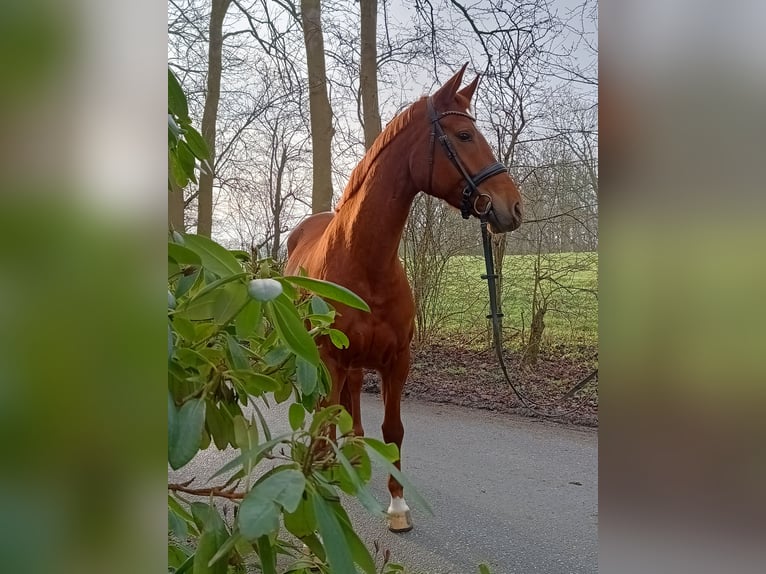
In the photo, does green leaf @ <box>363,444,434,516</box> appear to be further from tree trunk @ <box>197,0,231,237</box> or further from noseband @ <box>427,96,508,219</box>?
tree trunk @ <box>197,0,231,237</box>

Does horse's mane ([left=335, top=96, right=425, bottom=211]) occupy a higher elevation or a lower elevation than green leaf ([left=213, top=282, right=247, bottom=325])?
higher

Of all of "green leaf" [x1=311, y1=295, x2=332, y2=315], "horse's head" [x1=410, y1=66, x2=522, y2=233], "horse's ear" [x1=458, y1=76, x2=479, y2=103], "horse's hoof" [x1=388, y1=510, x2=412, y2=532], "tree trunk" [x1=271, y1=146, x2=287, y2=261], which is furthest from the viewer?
"tree trunk" [x1=271, y1=146, x2=287, y2=261]

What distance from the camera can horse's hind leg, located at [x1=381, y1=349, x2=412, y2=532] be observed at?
59.2 inches

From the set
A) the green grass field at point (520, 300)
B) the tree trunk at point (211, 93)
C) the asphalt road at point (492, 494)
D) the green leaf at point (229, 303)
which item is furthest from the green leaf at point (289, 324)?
the tree trunk at point (211, 93)

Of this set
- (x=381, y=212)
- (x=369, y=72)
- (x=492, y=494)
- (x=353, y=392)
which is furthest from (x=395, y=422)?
(x=369, y=72)

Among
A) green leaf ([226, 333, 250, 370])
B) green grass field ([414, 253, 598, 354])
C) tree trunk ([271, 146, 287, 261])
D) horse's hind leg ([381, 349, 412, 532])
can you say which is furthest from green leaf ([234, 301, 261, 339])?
tree trunk ([271, 146, 287, 261])

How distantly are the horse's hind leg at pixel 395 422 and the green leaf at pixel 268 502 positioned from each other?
1282 mm

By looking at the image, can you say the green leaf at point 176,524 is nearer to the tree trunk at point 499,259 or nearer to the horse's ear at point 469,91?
the horse's ear at point 469,91

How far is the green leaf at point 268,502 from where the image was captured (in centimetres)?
19

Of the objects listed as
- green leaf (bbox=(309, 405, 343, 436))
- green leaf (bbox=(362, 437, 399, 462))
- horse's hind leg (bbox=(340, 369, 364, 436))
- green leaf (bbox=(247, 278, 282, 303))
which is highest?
green leaf (bbox=(247, 278, 282, 303))

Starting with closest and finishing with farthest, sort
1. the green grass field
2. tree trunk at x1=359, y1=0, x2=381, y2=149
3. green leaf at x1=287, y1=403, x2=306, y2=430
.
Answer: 1. green leaf at x1=287, y1=403, x2=306, y2=430
2. the green grass field
3. tree trunk at x1=359, y1=0, x2=381, y2=149
